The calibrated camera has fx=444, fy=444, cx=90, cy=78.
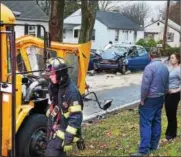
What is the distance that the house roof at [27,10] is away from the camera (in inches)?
1423

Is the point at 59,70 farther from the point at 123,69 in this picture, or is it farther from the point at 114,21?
the point at 114,21

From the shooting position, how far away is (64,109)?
17.0 feet

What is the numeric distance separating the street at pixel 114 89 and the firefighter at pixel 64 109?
665 cm

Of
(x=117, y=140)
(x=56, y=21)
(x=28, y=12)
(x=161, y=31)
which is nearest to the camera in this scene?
(x=117, y=140)

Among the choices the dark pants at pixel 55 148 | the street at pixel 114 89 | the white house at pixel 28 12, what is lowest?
the street at pixel 114 89

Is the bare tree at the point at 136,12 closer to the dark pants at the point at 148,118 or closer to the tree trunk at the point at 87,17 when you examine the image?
the tree trunk at the point at 87,17

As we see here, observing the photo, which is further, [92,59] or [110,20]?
[110,20]

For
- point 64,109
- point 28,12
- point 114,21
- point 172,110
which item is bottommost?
point 172,110

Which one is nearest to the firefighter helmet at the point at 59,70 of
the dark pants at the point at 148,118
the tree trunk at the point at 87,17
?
the dark pants at the point at 148,118

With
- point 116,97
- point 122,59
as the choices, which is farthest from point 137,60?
point 116,97

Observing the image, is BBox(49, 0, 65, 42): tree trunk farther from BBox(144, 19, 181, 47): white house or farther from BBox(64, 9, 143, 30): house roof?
BBox(144, 19, 181, 47): white house

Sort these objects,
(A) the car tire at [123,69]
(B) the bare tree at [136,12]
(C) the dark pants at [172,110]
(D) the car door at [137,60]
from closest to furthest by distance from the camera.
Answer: (C) the dark pants at [172,110]
(A) the car tire at [123,69]
(D) the car door at [137,60]
(B) the bare tree at [136,12]

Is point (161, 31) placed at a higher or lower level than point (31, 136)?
lower

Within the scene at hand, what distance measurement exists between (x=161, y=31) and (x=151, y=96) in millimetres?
73945
